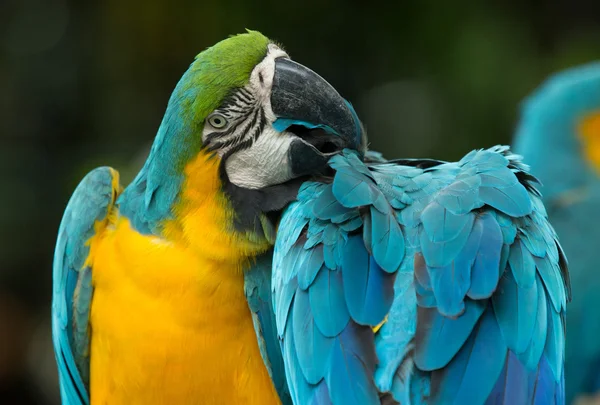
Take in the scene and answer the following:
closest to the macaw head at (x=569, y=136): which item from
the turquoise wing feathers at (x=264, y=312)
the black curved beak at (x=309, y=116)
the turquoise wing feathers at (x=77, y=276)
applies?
the black curved beak at (x=309, y=116)

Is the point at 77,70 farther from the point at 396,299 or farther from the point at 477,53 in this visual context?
the point at 396,299

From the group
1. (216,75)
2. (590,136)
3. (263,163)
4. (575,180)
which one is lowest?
(575,180)

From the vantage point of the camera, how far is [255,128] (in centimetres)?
151

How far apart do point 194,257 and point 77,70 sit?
2831mm

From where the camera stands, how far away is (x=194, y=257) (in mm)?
1504

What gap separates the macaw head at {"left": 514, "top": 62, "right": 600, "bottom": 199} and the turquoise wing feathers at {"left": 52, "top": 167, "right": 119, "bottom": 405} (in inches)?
60.0

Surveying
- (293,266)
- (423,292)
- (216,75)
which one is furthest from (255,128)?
(423,292)

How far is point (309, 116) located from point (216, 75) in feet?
0.67

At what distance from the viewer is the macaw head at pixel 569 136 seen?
2.56 m

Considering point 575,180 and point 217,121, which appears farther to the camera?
point 575,180

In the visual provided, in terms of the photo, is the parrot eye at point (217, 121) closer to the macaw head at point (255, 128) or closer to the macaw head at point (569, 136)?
the macaw head at point (255, 128)

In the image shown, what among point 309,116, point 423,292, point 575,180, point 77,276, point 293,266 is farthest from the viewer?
point 575,180

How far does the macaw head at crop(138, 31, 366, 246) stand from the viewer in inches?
58.4

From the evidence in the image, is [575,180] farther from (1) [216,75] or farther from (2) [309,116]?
(1) [216,75]
